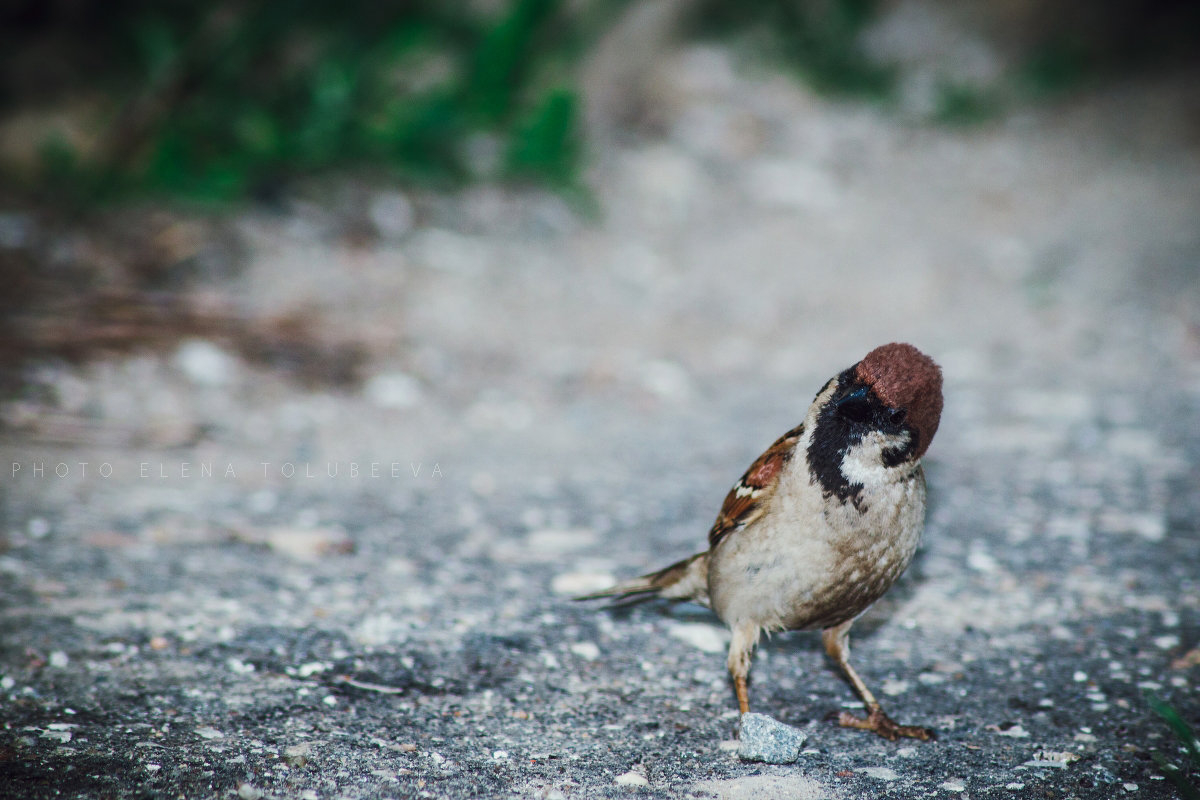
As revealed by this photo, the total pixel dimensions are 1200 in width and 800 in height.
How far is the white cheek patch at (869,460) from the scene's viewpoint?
237 cm

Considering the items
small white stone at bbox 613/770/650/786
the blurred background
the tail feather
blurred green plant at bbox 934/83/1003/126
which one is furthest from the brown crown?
blurred green plant at bbox 934/83/1003/126

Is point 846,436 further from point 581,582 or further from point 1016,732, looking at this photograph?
point 581,582

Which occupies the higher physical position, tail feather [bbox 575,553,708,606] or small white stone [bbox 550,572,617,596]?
small white stone [bbox 550,572,617,596]

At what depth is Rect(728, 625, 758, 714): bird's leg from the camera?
2.49m

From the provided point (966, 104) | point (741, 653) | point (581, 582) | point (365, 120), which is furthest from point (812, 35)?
point (741, 653)

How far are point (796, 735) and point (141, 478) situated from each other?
2720 millimetres

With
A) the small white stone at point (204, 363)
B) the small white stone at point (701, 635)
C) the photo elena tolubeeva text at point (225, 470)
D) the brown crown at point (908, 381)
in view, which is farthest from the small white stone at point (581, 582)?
the small white stone at point (204, 363)

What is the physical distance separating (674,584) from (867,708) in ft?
2.07

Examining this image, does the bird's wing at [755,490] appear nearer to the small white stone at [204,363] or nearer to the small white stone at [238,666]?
the small white stone at [238,666]

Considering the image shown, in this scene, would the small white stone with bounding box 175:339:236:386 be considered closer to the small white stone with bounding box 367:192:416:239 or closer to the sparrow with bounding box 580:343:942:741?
the small white stone with bounding box 367:192:416:239

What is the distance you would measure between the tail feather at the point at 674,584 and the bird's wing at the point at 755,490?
0.30 ft

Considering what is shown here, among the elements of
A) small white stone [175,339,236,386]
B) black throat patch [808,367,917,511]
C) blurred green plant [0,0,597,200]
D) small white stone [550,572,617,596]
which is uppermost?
blurred green plant [0,0,597,200]

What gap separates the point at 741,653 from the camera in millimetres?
2508

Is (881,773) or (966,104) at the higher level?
(966,104)
